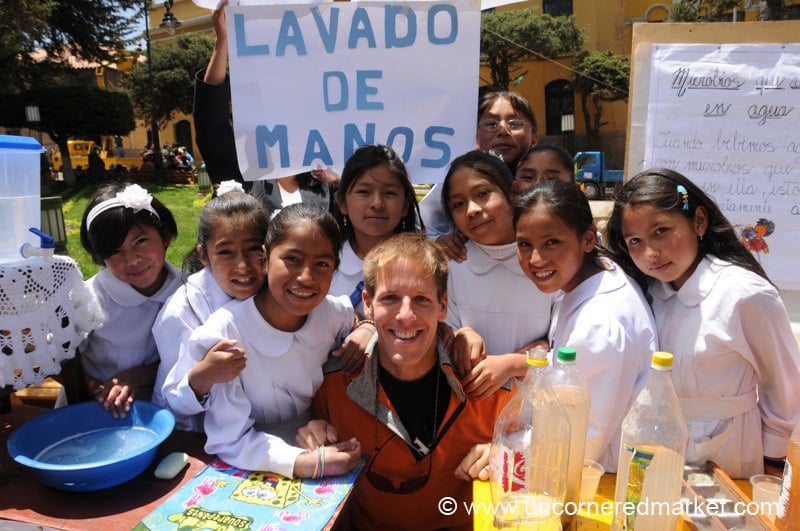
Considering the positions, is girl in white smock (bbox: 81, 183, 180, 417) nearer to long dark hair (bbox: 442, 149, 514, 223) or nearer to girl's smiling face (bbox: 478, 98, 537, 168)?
long dark hair (bbox: 442, 149, 514, 223)

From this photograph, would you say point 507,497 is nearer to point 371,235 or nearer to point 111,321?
point 371,235

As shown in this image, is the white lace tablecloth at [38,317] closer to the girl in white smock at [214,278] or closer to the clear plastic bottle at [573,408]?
the girl in white smock at [214,278]

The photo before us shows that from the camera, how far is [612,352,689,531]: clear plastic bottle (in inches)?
56.9

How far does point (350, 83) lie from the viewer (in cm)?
301

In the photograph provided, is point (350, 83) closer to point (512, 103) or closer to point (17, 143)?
point (512, 103)

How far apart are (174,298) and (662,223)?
1.93 m

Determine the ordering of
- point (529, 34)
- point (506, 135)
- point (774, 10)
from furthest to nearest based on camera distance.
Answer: point (529, 34)
point (774, 10)
point (506, 135)

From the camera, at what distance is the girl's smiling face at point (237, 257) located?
2346 mm

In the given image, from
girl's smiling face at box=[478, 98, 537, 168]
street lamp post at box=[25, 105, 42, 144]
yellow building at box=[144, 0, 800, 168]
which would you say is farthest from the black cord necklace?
yellow building at box=[144, 0, 800, 168]

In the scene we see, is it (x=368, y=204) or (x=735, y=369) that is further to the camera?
(x=368, y=204)

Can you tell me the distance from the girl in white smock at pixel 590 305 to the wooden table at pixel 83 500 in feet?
4.39

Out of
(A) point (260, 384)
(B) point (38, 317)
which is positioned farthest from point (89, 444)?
(A) point (260, 384)

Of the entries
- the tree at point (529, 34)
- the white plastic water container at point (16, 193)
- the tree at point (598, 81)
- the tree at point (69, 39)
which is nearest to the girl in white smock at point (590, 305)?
the white plastic water container at point (16, 193)

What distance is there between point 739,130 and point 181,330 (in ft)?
12.3
